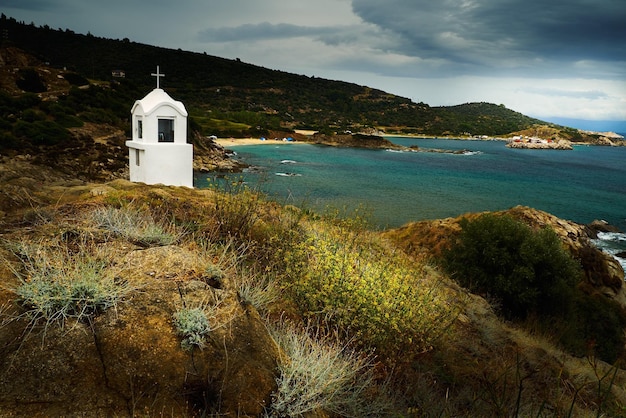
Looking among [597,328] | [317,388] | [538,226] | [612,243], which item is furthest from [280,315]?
[612,243]

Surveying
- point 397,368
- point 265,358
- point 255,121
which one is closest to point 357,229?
point 397,368

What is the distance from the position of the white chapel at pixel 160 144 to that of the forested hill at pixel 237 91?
47.3 m

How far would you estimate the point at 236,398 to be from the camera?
9.79ft

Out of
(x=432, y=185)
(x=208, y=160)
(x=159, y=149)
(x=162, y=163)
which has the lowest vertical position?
(x=432, y=185)

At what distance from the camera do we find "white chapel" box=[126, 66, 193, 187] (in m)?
16.1

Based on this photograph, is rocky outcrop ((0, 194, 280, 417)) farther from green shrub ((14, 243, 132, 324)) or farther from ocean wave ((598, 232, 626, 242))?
ocean wave ((598, 232, 626, 242))

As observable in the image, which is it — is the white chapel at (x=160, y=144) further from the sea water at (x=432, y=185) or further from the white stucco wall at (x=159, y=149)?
the sea water at (x=432, y=185)

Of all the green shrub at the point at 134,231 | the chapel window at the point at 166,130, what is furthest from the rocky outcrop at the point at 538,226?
the chapel window at the point at 166,130

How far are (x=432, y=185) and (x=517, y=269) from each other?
129 ft

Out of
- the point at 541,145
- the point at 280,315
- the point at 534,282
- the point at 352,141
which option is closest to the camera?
the point at 280,315

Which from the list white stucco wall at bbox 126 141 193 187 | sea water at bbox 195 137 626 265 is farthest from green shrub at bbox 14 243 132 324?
sea water at bbox 195 137 626 265

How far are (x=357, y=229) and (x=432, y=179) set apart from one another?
48675 mm

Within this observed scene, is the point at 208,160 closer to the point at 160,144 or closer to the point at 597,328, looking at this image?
the point at 160,144

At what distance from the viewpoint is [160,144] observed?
16078 mm
